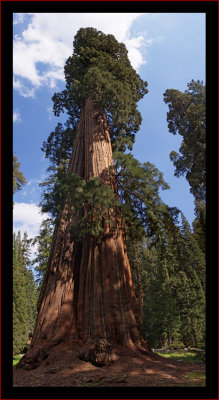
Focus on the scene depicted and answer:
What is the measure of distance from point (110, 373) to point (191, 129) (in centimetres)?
1308

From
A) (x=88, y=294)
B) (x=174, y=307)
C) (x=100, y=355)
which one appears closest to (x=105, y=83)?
(x=88, y=294)

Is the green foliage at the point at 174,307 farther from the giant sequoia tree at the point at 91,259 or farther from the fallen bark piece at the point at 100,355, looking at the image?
the fallen bark piece at the point at 100,355

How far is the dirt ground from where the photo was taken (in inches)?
191

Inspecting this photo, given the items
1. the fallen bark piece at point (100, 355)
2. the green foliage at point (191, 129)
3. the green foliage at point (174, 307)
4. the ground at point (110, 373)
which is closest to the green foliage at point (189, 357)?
the ground at point (110, 373)

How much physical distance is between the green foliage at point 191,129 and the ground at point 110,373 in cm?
1012

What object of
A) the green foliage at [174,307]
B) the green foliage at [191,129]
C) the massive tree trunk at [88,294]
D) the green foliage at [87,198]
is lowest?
the green foliage at [174,307]

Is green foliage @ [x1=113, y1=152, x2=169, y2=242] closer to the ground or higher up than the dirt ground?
higher up

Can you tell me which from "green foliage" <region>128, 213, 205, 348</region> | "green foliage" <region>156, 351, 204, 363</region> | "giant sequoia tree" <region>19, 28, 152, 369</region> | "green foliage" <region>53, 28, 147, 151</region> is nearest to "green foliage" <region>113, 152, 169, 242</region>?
"giant sequoia tree" <region>19, 28, 152, 369</region>

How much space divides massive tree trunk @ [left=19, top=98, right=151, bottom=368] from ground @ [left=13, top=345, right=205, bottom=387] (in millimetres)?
410

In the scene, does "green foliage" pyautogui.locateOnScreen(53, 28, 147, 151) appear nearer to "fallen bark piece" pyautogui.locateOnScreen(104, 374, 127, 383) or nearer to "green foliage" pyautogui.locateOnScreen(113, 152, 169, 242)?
"green foliage" pyautogui.locateOnScreen(113, 152, 169, 242)

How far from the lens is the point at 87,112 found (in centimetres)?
1252

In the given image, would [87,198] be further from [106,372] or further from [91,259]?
[106,372]

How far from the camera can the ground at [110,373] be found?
484cm

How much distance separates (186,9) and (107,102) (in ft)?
25.5
